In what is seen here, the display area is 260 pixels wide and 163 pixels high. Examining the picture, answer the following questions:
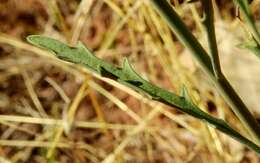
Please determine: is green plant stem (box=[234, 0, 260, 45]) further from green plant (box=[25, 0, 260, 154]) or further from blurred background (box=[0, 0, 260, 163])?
blurred background (box=[0, 0, 260, 163])

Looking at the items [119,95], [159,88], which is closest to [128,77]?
[159,88]

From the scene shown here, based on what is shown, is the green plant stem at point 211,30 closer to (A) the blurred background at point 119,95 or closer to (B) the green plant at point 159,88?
(B) the green plant at point 159,88

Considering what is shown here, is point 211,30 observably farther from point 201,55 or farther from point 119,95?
point 119,95

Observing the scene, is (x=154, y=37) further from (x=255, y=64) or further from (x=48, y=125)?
(x=48, y=125)

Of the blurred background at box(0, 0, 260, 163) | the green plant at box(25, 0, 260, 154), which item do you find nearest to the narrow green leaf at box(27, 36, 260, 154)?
the green plant at box(25, 0, 260, 154)

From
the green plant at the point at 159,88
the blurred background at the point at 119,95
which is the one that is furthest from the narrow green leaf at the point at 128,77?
the blurred background at the point at 119,95

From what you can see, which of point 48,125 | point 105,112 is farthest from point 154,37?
point 48,125
